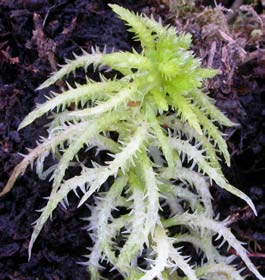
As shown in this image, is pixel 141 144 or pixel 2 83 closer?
pixel 141 144

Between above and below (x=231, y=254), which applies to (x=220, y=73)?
above

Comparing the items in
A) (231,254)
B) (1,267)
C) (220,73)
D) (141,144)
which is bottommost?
(1,267)

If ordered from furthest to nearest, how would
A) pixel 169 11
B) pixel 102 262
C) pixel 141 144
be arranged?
pixel 169 11
pixel 102 262
pixel 141 144

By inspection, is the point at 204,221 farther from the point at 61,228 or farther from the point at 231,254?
the point at 61,228

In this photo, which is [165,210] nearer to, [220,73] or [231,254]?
[231,254]

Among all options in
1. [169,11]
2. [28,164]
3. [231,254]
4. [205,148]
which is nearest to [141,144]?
[205,148]

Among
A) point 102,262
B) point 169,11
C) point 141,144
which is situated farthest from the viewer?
point 169,11
